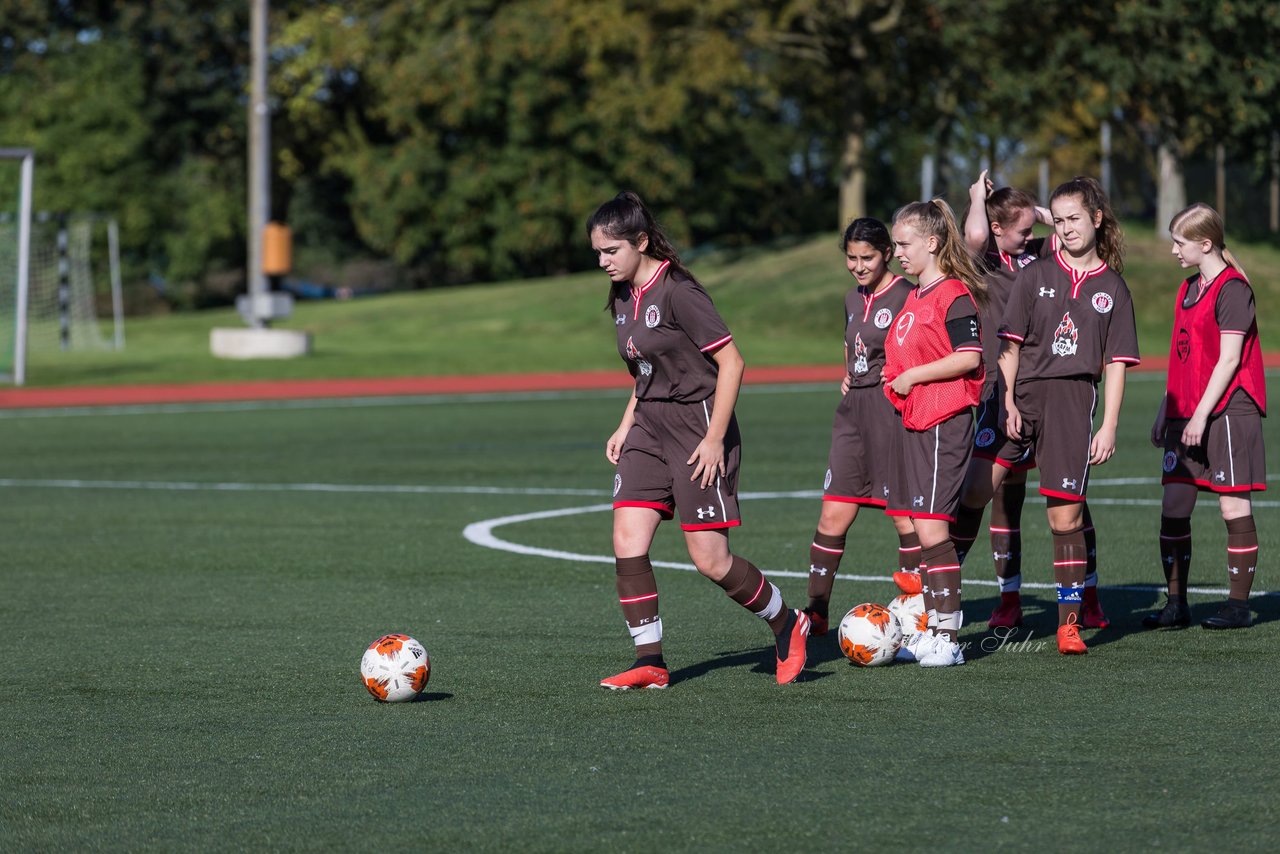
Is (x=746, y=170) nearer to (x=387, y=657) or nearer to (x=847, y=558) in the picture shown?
(x=847, y=558)

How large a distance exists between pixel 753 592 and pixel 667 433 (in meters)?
0.68

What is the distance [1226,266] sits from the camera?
25.9 feet

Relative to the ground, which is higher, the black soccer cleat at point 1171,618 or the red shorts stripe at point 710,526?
the red shorts stripe at point 710,526

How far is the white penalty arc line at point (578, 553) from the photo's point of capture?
920 centimetres

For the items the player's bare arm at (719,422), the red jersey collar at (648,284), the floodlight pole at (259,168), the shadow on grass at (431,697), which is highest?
the floodlight pole at (259,168)

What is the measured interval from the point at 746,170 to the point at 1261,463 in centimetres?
5549

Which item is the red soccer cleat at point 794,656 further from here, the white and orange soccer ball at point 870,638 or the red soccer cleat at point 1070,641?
the red soccer cleat at point 1070,641

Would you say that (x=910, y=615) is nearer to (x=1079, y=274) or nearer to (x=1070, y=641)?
(x=1070, y=641)

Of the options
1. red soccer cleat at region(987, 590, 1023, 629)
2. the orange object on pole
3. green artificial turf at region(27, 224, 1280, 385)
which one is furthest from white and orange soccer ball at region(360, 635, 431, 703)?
the orange object on pole

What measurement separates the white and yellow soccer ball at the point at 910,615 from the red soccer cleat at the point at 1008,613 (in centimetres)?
70

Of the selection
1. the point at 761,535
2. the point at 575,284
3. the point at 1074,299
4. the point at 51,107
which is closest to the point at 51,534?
the point at 761,535

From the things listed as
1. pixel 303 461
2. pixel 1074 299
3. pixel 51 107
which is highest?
pixel 51 107

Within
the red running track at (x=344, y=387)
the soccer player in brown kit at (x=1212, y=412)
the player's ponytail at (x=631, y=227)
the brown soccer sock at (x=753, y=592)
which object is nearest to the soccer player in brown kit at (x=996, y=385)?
the soccer player in brown kit at (x=1212, y=412)

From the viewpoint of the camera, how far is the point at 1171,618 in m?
7.96
